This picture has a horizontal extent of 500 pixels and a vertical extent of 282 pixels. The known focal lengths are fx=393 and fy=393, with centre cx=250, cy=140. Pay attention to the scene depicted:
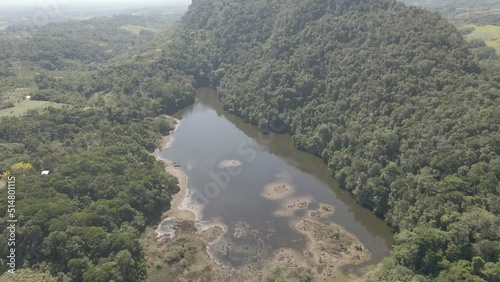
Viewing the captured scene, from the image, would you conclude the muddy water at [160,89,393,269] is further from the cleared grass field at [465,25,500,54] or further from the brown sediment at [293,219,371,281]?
the cleared grass field at [465,25,500,54]

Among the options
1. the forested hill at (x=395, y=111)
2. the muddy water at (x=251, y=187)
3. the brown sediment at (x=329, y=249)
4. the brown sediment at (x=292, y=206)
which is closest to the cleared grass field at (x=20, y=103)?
the muddy water at (x=251, y=187)

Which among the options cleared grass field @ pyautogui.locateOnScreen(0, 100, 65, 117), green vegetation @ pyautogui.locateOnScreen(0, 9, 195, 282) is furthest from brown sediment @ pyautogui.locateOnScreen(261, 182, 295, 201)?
cleared grass field @ pyautogui.locateOnScreen(0, 100, 65, 117)

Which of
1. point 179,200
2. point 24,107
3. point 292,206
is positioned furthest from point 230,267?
point 24,107

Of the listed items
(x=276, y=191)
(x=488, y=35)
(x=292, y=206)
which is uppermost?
(x=488, y=35)

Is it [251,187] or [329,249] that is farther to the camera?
[251,187]

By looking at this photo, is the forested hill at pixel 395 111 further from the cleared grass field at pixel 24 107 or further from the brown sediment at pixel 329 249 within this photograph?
the cleared grass field at pixel 24 107

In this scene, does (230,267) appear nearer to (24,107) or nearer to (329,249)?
(329,249)
